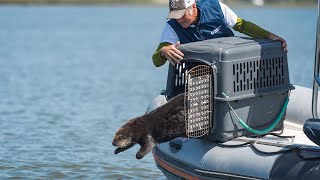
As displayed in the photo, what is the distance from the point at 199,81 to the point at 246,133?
656 millimetres

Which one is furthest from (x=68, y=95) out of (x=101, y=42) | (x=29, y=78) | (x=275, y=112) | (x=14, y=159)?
(x=101, y=42)

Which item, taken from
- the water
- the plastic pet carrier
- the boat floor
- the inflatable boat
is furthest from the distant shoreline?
the plastic pet carrier

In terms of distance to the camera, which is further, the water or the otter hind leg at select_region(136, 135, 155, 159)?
the water

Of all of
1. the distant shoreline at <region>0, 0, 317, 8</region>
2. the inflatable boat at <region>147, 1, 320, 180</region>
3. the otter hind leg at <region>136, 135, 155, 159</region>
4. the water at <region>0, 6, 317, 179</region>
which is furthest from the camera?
the distant shoreline at <region>0, 0, 317, 8</region>

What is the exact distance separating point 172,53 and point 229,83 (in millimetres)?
525

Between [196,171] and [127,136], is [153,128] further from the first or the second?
[196,171]

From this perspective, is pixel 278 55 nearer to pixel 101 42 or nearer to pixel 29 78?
pixel 29 78

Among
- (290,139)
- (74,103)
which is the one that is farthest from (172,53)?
(74,103)

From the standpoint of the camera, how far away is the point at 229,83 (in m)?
7.46

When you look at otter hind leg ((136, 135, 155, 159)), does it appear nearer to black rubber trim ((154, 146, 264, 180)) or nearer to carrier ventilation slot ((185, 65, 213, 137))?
carrier ventilation slot ((185, 65, 213, 137))

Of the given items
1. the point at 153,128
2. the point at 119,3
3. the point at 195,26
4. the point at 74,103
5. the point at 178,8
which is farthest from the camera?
the point at 119,3

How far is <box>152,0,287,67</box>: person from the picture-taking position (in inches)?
299

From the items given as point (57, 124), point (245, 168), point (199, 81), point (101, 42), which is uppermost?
point (199, 81)

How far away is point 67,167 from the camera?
10.8 meters
